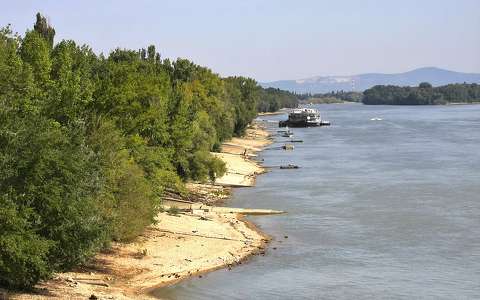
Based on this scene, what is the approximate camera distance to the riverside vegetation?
93.6 ft

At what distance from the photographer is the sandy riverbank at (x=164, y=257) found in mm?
33688

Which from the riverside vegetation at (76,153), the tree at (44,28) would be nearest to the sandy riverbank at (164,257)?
the riverside vegetation at (76,153)

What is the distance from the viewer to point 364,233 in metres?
51.0

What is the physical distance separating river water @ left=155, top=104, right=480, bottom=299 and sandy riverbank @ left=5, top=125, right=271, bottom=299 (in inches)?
49.6

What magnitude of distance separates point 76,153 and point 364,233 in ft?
82.3

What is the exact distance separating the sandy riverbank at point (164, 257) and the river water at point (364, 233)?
126cm

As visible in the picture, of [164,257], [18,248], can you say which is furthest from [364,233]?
[18,248]

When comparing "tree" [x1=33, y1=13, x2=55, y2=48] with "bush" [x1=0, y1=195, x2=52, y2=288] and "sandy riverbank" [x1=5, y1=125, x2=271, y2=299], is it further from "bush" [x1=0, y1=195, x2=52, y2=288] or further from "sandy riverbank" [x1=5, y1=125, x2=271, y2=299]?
"bush" [x1=0, y1=195, x2=52, y2=288]

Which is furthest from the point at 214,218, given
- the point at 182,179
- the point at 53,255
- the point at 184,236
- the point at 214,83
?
the point at 214,83

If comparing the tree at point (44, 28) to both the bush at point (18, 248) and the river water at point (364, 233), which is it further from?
the bush at point (18, 248)

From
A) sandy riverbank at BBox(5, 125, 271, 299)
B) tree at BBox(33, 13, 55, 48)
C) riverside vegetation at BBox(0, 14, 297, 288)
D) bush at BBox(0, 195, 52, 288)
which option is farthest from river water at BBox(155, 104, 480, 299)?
tree at BBox(33, 13, 55, 48)

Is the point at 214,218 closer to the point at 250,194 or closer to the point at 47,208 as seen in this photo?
the point at 250,194

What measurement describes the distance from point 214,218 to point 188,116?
19119 millimetres

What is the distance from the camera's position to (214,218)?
2094 inches
